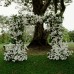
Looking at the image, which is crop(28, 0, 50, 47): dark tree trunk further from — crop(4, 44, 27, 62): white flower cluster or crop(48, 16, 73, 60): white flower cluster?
crop(4, 44, 27, 62): white flower cluster

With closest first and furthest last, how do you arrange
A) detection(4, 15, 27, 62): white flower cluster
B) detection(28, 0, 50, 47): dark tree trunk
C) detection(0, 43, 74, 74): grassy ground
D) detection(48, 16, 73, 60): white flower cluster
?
detection(0, 43, 74, 74): grassy ground < detection(48, 16, 73, 60): white flower cluster < detection(4, 15, 27, 62): white flower cluster < detection(28, 0, 50, 47): dark tree trunk

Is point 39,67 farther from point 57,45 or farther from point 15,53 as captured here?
point 57,45

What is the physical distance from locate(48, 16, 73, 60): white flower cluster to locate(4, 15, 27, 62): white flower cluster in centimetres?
197

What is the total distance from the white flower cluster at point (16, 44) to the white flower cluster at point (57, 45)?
1967 mm

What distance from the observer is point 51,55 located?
19094 mm

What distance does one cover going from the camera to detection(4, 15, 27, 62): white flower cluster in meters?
19.0

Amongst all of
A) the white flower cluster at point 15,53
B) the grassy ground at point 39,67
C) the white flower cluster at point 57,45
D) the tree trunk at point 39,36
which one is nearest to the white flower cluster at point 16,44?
the white flower cluster at point 15,53

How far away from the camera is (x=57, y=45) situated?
1920cm

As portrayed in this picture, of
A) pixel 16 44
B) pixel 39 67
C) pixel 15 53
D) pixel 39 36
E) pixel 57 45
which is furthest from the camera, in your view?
pixel 39 36

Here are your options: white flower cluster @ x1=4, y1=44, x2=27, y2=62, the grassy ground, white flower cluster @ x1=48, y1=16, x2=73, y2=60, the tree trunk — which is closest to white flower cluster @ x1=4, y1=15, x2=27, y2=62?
white flower cluster @ x1=4, y1=44, x2=27, y2=62

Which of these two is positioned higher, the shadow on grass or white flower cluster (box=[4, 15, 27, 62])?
white flower cluster (box=[4, 15, 27, 62])

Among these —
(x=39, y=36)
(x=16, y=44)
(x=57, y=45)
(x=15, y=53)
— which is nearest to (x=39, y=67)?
(x=15, y=53)

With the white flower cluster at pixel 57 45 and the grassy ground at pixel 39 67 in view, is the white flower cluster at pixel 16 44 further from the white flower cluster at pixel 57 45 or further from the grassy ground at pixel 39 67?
the white flower cluster at pixel 57 45

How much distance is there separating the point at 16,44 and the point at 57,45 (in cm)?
285
